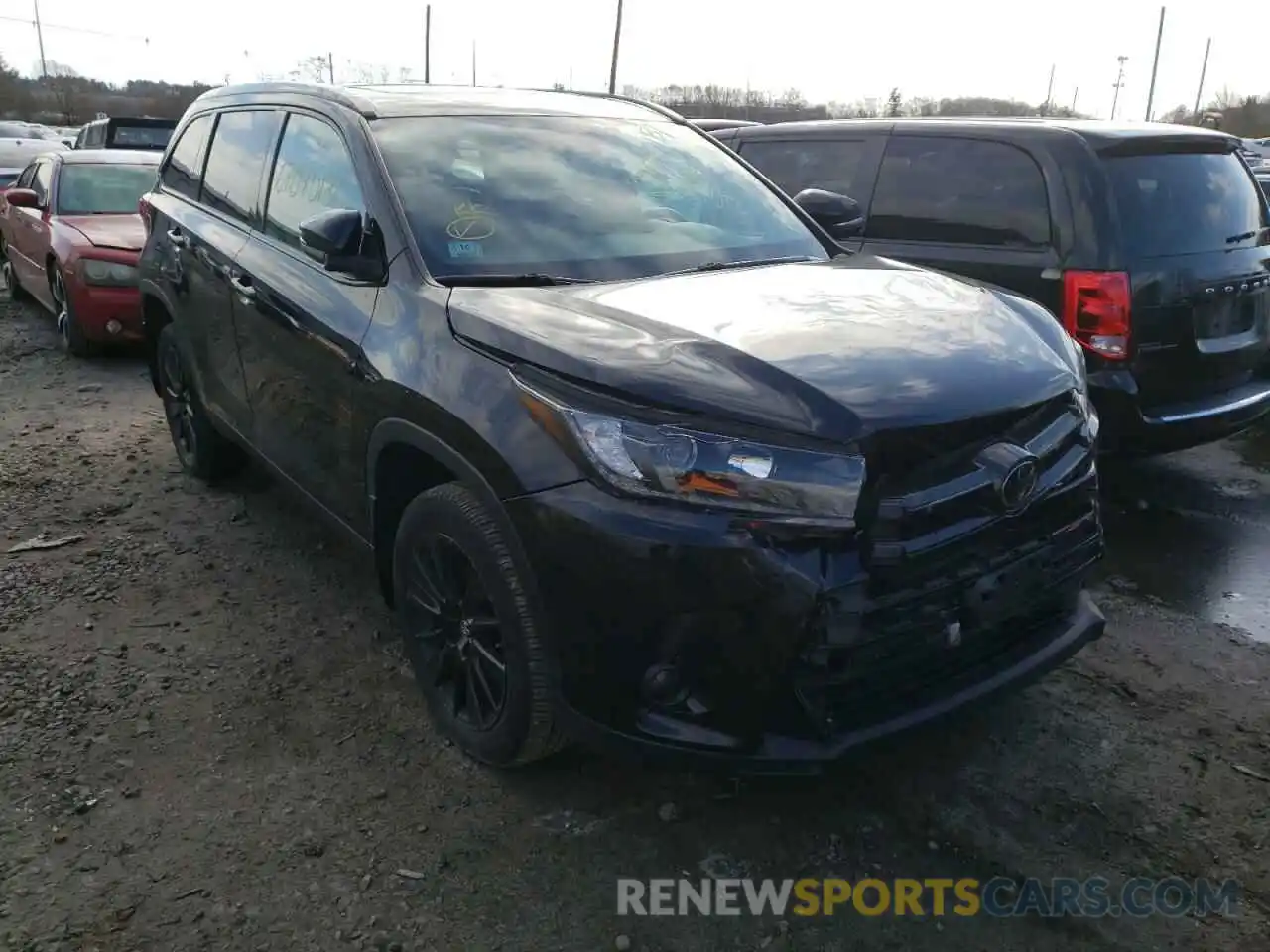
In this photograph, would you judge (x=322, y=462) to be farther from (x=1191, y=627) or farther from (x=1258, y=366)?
(x=1258, y=366)

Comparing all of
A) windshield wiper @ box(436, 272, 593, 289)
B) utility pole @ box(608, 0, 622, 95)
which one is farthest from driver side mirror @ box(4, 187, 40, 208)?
utility pole @ box(608, 0, 622, 95)

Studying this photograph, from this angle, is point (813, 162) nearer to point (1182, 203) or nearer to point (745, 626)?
point (1182, 203)

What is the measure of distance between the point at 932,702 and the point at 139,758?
224 cm

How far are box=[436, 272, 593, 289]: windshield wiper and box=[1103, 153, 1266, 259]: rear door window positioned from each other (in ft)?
8.84

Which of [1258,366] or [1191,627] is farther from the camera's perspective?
[1258,366]

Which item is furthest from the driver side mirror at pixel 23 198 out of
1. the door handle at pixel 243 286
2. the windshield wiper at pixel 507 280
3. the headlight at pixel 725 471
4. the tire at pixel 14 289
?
the headlight at pixel 725 471

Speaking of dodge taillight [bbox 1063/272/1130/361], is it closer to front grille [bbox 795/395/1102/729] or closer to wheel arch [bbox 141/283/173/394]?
front grille [bbox 795/395/1102/729]

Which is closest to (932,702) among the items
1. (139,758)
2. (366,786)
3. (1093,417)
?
(1093,417)

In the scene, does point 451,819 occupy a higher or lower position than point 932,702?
lower

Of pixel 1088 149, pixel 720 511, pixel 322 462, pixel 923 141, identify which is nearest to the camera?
pixel 720 511

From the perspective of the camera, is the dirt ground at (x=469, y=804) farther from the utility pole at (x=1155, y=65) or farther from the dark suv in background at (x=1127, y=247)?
the utility pole at (x=1155, y=65)

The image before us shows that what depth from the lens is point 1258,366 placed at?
488cm

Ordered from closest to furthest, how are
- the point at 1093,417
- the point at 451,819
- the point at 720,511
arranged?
the point at 720,511 < the point at 451,819 < the point at 1093,417

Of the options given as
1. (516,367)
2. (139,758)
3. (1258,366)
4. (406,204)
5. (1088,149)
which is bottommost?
(139,758)
